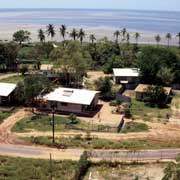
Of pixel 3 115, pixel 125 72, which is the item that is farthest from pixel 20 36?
pixel 3 115

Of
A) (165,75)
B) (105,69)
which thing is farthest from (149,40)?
(165,75)

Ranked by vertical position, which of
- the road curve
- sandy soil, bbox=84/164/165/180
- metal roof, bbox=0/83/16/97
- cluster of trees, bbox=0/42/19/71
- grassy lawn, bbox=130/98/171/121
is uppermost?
cluster of trees, bbox=0/42/19/71

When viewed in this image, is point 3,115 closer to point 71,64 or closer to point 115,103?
point 115,103

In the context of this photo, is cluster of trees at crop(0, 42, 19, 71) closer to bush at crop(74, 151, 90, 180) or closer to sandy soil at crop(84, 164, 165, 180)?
bush at crop(74, 151, 90, 180)

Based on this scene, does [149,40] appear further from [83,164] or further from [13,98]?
[83,164]

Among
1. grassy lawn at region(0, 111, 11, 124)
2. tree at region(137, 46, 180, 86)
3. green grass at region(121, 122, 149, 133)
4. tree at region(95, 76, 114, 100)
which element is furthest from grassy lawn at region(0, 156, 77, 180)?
tree at region(137, 46, 180, 86)

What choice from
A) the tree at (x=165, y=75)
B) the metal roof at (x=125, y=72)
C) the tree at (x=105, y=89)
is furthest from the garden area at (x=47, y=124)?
the metal roof at (x=125, y=72)

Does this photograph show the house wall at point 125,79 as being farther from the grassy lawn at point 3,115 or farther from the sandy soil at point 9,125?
the grassy lawn at point 3,115
